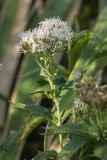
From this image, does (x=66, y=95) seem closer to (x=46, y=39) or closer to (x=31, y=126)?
(x=46, y=39)

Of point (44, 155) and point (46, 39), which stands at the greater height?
point (46, 39)

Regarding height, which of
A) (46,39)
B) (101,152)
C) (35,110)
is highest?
(46,39)

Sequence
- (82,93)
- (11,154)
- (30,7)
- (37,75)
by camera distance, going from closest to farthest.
Result: (82,93)
(11,154)
(37,75)
(30,7)

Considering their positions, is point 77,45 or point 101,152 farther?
point 77,45

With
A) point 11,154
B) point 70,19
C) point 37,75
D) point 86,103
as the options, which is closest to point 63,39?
point 86,103

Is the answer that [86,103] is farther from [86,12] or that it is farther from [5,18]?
[86,12]

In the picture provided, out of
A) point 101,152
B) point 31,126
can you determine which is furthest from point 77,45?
point 101,152

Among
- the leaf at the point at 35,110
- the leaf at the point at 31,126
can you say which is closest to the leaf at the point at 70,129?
the leaf at the point at 35,110
